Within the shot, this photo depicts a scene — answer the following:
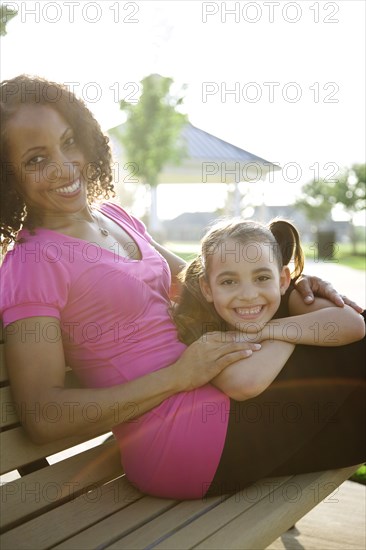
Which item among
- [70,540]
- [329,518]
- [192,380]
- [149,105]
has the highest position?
[149,105]

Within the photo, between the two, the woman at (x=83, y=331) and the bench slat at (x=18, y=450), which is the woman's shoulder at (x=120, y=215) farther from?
the bench slat at (x=18, y=450)

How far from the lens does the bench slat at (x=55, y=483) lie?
6.85 ft

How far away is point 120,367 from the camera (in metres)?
2.14

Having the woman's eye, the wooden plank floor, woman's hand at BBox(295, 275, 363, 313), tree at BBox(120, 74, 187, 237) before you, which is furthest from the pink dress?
tree at BBox(120, 74, 187, 237)

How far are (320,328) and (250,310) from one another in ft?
0.73

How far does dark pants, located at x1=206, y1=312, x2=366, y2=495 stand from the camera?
2.07 meters

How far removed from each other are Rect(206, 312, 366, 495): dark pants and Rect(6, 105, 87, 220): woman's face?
0.85 metres

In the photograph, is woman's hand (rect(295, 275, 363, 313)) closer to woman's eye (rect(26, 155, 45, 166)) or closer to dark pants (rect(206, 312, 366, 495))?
dark pants (rect(206, 312, 366, 495))

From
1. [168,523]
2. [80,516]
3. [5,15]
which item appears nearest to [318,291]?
[168,523]

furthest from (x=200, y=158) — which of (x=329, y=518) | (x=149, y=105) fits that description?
(x=329, y=518)

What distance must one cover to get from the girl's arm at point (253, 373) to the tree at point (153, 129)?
2351 cm

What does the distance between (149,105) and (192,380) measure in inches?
963

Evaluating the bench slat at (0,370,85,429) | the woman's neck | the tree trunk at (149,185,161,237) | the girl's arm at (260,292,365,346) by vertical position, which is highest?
the tree trunk at (149,185,161,237)

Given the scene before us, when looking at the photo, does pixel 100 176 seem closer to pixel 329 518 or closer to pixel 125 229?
pixel 125 229
